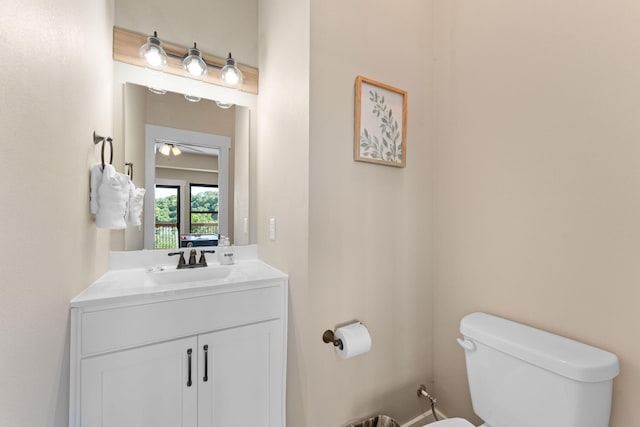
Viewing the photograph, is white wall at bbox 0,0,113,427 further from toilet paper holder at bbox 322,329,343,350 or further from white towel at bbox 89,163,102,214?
toilet paper holder at bbox 322,329,343,350

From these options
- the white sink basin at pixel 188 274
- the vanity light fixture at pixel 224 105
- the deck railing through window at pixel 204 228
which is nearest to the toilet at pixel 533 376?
the white sink basin at pixel 188 274

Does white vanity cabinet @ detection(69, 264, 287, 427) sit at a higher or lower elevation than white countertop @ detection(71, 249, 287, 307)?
lower

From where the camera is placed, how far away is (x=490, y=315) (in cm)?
125

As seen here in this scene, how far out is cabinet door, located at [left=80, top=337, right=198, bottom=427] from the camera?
0.98m

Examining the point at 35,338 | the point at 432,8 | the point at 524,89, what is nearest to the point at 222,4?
the point at 432,8

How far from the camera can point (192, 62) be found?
1561 mm

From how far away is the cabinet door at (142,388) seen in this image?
0.98 metres

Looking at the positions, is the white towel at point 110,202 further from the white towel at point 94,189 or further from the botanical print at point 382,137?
the botanical print at point 382,137

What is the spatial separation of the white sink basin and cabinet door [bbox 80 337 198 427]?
38 centimetres

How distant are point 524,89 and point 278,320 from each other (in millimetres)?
1598

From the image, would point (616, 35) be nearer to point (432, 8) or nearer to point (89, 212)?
point (432, 8)

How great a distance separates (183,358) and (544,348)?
1.43 metres

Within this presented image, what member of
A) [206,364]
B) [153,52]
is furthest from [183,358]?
[153,52]

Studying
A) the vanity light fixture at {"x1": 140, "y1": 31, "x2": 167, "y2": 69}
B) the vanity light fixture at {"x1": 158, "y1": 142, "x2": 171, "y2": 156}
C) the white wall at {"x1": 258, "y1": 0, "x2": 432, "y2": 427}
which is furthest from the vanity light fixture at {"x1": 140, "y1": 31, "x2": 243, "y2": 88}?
the vanity light fixture at {"x1": 158, "y1": 142, "x2": 171, "y2": 156}
